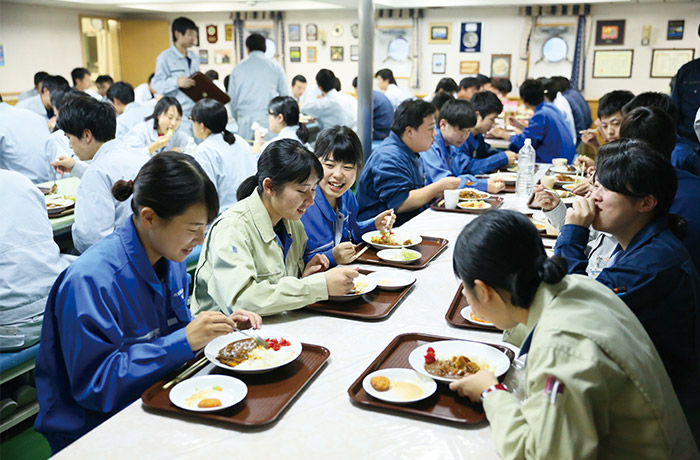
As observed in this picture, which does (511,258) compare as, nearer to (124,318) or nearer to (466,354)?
(466,354)

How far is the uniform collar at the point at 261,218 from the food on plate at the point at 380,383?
80 cm

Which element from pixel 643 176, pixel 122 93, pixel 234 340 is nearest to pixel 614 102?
pixel 643 176

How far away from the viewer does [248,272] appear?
6.34 ft

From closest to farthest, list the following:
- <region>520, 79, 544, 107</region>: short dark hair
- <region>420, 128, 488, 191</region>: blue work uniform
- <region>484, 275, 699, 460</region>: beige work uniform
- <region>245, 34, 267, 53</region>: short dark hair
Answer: <region>484, 275, 699, 460</region>: beige work uniform, <region>420, 128, 488, 191</region>: blue work uniform, <region>520, 79, 544, 107</region>: short dark hair, <region>245, 34, 267, 53</region>: short dark hair

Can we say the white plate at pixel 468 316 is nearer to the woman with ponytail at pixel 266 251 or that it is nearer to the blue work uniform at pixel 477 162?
the woman with ponytail at pixel 266 251

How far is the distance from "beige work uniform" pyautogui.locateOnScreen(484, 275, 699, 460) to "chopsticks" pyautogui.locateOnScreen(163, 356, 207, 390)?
0.79 meters

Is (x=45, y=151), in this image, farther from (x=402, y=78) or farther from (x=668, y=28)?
(x=668, y=28)

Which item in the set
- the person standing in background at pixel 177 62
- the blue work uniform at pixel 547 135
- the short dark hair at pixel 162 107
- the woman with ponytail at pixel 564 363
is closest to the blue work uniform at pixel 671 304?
the woman with ponytail at pixel 564 363

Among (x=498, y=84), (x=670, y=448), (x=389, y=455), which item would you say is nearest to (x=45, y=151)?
(x=389, y=455)

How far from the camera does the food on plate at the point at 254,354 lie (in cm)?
156

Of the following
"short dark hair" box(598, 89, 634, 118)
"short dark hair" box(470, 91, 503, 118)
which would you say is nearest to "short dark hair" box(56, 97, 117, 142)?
"short dark hair" box(598, 89, 634, 118)

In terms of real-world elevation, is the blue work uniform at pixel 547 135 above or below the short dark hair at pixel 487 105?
below

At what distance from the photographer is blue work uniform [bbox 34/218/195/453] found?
1.50 m

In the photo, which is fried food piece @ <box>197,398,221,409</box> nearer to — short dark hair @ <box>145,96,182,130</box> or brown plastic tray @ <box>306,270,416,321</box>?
brown plastic tray @ <box>306,270,416,321</box>
